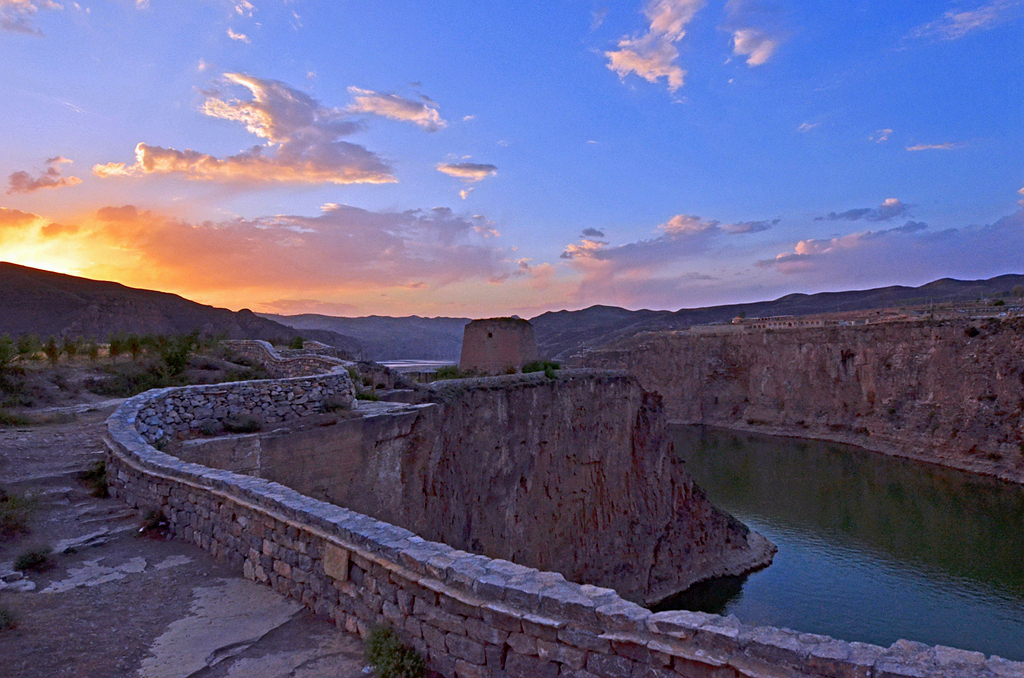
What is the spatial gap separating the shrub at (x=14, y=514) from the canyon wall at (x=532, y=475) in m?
1.55

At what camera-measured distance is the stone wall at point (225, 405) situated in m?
8.15

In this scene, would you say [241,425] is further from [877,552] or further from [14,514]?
[877,552]

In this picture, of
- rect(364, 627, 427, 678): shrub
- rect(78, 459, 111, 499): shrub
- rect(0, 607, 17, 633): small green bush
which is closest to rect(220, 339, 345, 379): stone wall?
rect(78, 459, 111, 499): shrub

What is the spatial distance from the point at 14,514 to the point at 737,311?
357ft

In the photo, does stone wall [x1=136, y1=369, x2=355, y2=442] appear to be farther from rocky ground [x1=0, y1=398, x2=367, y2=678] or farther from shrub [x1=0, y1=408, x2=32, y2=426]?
shrub [x1=0, y1=408, x2=32, y2=426]

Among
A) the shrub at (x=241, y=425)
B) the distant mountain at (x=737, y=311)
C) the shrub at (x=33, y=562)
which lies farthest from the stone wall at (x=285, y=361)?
the distant mountain at (x=737, y=311)

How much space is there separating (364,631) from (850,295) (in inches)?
4639

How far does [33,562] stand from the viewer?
5.12 m

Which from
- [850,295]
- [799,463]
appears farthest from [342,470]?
[850,295]

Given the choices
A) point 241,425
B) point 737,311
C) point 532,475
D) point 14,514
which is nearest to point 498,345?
point 532,475

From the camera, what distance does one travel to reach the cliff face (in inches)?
1214

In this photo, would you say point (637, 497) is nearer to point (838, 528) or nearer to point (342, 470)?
point (838, 528)

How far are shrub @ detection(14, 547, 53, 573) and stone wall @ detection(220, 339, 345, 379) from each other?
651 cm

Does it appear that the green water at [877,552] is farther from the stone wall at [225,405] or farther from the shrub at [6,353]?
the shrub at [6,353]
